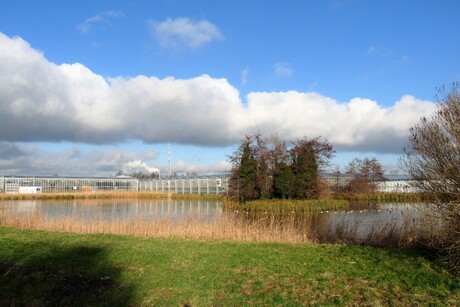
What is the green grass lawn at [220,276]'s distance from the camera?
7441mm

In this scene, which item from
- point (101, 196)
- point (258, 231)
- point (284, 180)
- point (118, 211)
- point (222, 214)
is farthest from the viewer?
point (101, 196)

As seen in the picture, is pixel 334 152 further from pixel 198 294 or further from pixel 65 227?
pixel 198 294

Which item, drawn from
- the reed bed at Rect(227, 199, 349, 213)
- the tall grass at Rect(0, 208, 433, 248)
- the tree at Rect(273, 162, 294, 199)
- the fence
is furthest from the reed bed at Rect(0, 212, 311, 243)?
the fence

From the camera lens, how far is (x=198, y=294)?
307 inches

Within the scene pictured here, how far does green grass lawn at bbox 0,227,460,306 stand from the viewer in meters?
7.44

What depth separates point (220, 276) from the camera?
885 centimetres

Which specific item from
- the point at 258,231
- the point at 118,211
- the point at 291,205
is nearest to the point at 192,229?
the point at 258,231

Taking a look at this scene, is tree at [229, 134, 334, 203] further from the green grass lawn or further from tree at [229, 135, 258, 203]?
the green grass lawn

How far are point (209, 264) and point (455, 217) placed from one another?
17.8 feet

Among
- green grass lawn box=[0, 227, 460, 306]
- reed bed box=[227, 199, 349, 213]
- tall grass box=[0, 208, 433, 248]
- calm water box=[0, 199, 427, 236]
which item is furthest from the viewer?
reed bed box=[227, 199, 349, 213]

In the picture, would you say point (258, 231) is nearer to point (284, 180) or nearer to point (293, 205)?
point (293, 205)

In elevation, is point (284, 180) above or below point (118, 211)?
above

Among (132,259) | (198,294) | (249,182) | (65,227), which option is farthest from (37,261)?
(249,182)

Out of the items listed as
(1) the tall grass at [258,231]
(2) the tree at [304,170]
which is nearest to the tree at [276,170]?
(2) the tree at [304,170]
